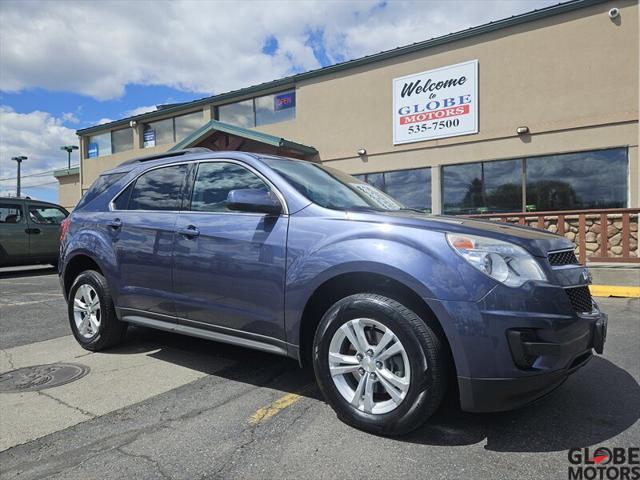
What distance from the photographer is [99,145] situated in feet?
76.9

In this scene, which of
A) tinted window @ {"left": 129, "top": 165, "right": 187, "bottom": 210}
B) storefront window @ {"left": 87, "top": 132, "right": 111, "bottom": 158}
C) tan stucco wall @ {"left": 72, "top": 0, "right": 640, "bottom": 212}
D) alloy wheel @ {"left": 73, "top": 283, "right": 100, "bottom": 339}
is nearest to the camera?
tinted window @ {"left": 129, "top": 165, "right": 187, "bottom": 210}

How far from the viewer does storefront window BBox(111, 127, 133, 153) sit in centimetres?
2178

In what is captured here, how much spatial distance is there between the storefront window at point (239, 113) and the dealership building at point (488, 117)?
41.3 inches

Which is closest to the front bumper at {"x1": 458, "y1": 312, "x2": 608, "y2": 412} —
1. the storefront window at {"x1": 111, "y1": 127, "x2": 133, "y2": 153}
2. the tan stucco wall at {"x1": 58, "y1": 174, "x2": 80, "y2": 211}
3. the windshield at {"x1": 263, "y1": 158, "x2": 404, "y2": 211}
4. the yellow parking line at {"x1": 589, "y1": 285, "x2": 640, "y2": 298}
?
the windshield at {"x1": 263, "y1": 158, "x2": 404, "y2": 211}

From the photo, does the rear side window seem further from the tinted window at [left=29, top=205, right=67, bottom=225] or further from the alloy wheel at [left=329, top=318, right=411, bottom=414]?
the tinted window at [left=29, top=205, right=67, bottom=225]

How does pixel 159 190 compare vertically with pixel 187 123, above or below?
below

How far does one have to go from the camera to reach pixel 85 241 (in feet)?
14.6

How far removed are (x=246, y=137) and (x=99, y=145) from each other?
12.8 meters

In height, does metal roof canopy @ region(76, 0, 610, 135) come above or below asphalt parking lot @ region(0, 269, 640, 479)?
above

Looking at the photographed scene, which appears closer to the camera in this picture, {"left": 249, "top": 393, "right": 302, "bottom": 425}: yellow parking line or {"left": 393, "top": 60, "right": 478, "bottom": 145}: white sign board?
{"left": 249, "top": 393, "right": 302, "bottom": 425}: yellow parking line

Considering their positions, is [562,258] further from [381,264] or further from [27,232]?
[27,232]

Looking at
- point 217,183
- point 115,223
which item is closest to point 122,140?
point 115,223

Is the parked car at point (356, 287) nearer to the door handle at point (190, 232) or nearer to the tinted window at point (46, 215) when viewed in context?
the door handle at point (190, 232)

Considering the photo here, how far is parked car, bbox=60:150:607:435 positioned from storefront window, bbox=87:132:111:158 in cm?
2123
